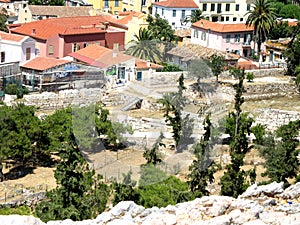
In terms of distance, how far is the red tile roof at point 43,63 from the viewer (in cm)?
2989

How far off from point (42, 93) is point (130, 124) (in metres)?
13.3

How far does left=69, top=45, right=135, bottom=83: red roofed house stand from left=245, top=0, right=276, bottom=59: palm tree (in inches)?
279

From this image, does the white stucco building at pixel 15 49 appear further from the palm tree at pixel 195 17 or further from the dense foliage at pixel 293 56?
the palm tree at pixel 195 17

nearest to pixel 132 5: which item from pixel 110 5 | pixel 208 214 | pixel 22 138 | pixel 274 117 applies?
pixel 110 5

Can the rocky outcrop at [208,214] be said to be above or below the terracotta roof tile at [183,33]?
above

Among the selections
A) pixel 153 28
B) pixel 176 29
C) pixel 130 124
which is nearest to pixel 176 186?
pixel 130 124

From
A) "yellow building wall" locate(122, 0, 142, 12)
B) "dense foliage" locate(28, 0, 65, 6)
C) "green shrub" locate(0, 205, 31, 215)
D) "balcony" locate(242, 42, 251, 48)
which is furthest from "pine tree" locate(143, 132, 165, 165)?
"dense foliage" locate(28, 0, 65, 6)

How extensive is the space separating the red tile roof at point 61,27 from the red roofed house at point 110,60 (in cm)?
154

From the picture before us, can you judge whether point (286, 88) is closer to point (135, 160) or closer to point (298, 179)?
point (298, 179)

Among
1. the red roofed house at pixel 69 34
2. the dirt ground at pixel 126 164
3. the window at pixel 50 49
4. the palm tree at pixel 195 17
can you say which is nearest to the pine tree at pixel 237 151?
the dirt ground at pixel 126 164

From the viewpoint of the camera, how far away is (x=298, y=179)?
17172mm

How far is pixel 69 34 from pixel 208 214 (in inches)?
967

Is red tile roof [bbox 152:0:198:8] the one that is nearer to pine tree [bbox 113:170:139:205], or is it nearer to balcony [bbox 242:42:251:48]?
balcony [bbox 242:42:251:48]

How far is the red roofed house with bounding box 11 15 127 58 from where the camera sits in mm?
33500
